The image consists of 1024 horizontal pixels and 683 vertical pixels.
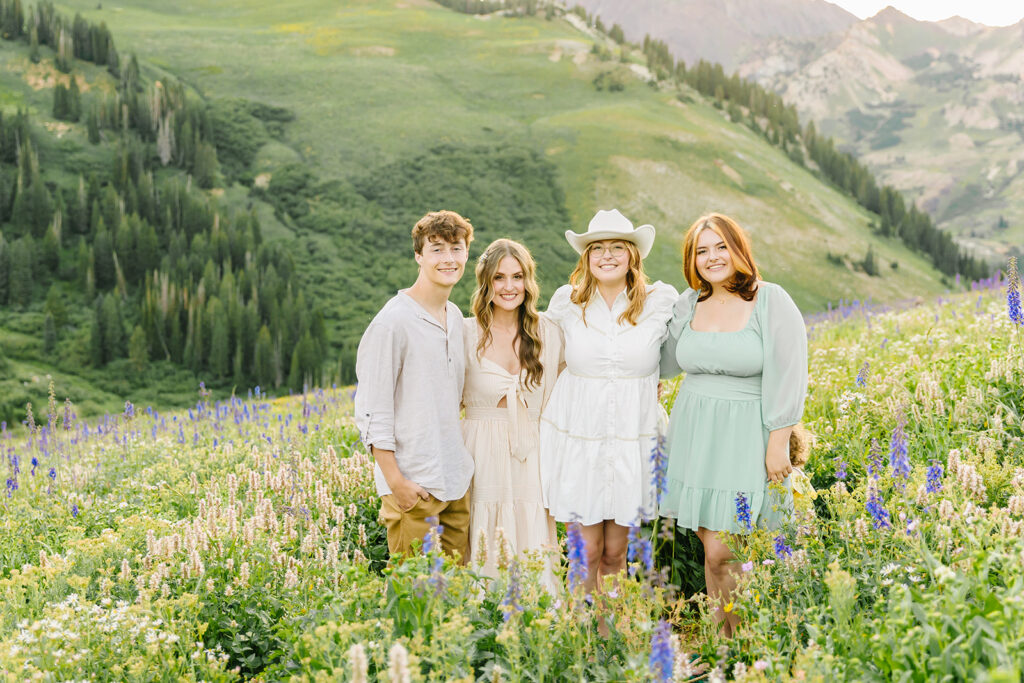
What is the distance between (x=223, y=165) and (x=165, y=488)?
2925 inches

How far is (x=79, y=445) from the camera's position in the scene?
1005cm

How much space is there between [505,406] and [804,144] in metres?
114

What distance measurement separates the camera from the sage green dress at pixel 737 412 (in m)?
4.64

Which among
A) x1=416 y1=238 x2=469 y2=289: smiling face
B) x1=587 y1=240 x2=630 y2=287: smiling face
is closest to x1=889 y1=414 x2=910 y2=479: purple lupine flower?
x1=587 y1=240 x2=630 y2=287: smiling face

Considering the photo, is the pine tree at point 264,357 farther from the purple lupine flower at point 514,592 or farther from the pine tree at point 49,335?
the purple lupine flower at point 514,592

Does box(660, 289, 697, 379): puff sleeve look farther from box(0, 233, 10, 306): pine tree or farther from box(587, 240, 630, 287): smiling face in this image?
box(0, 233, 10, 306): pine tree

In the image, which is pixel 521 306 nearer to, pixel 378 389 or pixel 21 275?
pixel 378 389

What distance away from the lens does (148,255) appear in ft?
188

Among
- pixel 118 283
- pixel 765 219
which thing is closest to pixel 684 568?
pixel 118 283

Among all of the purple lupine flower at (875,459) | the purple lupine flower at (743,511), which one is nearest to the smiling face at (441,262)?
the purple lupine flower at (743,511)

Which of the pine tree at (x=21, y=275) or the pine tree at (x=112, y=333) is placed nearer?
the pine tree at (x=112, y=333)

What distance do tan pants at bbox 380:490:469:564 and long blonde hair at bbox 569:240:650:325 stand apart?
166 centimetres

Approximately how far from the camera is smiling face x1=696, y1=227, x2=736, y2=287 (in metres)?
4.86

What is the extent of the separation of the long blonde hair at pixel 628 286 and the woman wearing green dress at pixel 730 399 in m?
0.41
